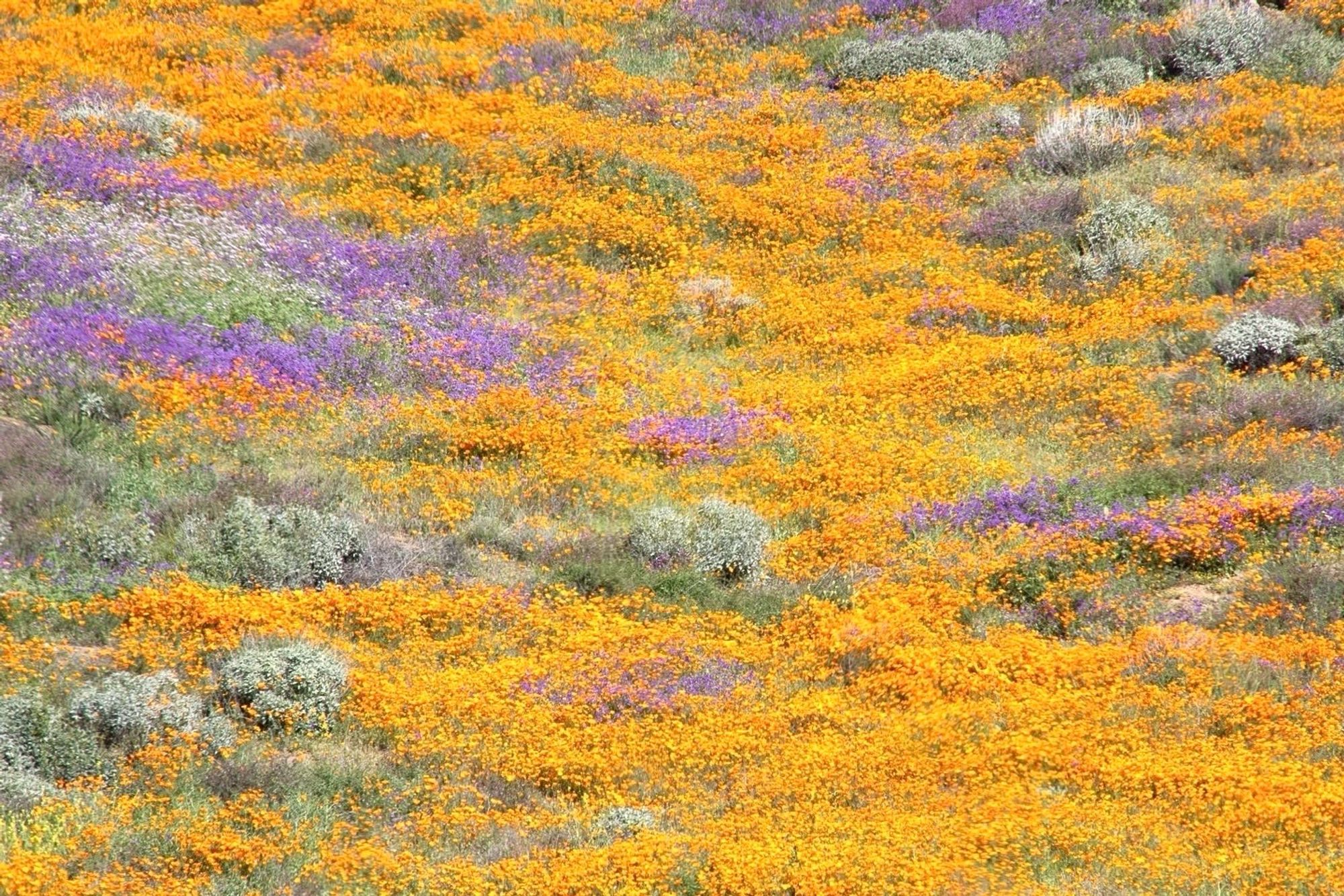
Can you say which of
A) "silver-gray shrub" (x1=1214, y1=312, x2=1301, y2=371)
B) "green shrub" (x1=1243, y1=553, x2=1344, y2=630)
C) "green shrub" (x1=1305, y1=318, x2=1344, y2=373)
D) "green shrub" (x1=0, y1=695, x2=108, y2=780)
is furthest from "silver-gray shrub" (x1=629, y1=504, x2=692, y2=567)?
"green shrub" (x1=1305, y1=318, x2=1344, y2=373)

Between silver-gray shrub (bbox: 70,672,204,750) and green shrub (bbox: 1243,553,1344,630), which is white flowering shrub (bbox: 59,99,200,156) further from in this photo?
green shrub (bbox: 1243,553,1344,630)

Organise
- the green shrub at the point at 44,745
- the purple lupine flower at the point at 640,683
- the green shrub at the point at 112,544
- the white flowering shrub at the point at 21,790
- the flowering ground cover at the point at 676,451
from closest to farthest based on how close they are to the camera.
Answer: the white flowering shrub at the point at 21,790 < the flowering ground cover at the point at 676,451 < the green shrub at the point at 44,745 < the purple lupine flower at the point at 640,683 < the green shrub at the point at 112,544

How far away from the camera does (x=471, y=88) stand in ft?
76.4

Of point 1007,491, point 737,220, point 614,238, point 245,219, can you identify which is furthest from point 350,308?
point 1007,491

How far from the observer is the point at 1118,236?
18.0 meters

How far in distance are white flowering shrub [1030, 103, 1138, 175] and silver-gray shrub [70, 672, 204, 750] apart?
14.9m

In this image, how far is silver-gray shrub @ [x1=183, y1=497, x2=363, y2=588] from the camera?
11.8 meters

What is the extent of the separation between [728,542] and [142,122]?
41.1ft

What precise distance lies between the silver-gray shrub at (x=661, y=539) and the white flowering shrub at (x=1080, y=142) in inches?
403

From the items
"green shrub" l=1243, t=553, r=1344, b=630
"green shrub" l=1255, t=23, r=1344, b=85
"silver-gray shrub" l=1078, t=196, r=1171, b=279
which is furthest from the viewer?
"green shrub" l=1255, t=23, r=1344, b=85

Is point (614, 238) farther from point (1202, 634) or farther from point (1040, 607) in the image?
point (1202, 634)

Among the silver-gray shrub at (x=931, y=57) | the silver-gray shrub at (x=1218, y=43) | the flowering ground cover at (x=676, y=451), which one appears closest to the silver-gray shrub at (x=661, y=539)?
the flowering ground cover at (x=676, y=451)

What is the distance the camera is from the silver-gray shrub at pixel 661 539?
1273cm

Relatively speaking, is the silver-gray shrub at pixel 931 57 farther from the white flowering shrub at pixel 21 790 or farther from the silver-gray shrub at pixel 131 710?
the white flowering shrub at pixel 21 790
